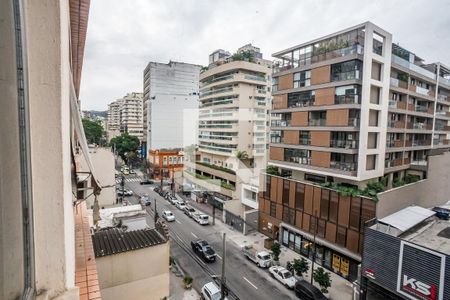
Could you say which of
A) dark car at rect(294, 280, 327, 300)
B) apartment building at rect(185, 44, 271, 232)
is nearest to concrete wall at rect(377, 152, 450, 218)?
dark car at rect(294, 280, 327, 300)

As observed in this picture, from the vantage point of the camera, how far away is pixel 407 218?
13297 mm

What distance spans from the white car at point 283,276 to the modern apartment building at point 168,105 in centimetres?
2985

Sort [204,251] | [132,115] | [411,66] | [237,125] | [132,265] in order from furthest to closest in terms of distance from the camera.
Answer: [132,115], [237,125], [411,66], [204,251], [132,265]

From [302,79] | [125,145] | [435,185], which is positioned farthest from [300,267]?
[125,145]

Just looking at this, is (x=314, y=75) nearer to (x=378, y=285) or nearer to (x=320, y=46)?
(x=320, y=46)

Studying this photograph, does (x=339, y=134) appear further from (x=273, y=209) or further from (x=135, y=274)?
(x=135, y=274)

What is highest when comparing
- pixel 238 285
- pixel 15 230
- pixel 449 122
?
pixel 449 122

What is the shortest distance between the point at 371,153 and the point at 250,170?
13065 millimetres

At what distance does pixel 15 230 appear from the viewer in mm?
1143

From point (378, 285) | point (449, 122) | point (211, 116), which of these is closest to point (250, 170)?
point (211, 116)

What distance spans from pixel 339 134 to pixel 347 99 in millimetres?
2268

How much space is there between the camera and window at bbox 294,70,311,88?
58.2 ft

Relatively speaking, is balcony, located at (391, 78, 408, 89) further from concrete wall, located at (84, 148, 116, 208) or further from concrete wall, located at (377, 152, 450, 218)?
concrete wall, located at (84, 148, 116, 208)

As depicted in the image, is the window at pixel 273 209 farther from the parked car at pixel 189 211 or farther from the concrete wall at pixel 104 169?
the concrete wall at pixel 104 169
